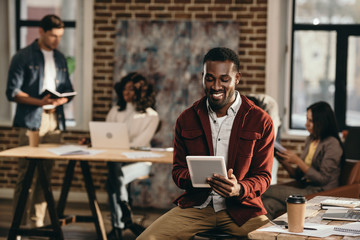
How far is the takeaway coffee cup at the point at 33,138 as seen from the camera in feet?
16.5

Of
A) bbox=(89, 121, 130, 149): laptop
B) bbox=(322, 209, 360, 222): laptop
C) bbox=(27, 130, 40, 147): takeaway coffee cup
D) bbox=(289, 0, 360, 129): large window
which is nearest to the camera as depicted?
bbox=(322, 209, 360, 222): laptop

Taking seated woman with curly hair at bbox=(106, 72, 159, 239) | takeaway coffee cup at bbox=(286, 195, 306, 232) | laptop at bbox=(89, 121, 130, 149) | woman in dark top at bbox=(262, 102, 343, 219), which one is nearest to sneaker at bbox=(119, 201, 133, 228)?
seated woman with curly hair at bbox=(106, 72, 159, 239)

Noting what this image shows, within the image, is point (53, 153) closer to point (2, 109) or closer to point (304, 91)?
point (2, 109)

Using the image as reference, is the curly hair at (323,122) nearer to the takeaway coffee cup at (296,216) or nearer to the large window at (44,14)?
the takeaway coffee cup at (296,216)

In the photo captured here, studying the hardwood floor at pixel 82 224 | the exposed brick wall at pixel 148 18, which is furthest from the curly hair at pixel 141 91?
the exposed brick wall at pixel 148 18

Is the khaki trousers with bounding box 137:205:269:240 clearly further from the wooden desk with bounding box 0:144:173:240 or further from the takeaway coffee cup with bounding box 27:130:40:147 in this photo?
the takeaway coffee cup with bounding box 27:130:40:147

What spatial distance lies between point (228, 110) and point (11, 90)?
9.26 ft

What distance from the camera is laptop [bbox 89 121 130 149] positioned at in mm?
4910

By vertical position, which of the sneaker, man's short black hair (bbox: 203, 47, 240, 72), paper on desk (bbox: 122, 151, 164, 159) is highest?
man's short black hair (bbox: 203, 47, 240, 72)

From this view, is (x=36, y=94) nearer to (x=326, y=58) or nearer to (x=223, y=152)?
(x=223, y=152)

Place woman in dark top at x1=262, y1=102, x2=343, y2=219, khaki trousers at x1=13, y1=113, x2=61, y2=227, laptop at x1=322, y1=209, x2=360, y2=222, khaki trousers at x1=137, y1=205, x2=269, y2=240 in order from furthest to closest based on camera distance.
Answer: khaki trousers at x1=13, y1=113, x2=61, y2=227 → woman in dark top at x1=262, y1=102, x2=343, y2=219 → khaki trousers at x1=137, y1=205, x2=269, y2=240 → laptop at x1=322, y1=209, x2=360, y2=222

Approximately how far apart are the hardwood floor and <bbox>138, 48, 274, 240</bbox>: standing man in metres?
2.28

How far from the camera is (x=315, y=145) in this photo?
188 inches

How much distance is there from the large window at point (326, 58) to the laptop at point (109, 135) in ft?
7.71
